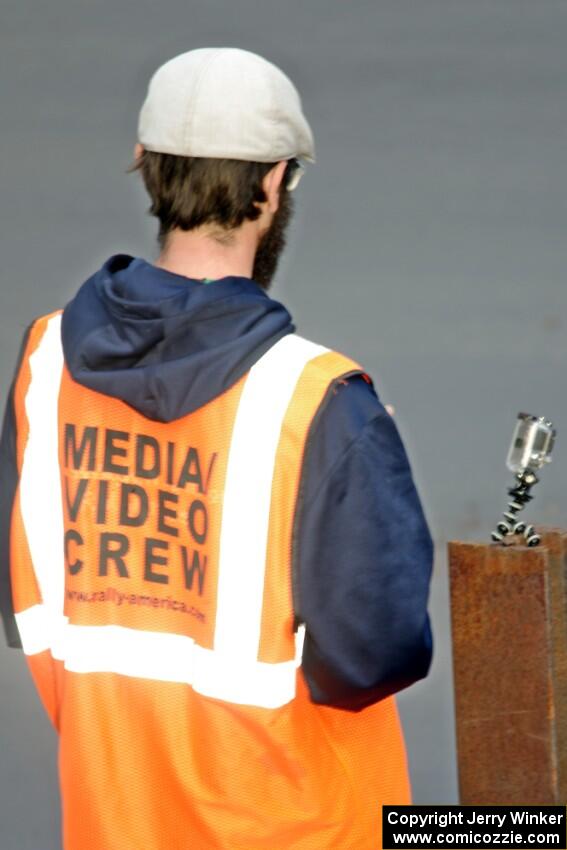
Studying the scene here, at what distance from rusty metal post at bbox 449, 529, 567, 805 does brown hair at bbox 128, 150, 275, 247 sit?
0.60 metres

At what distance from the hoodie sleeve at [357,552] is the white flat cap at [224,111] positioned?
30 cm

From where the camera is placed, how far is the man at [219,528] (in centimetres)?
171

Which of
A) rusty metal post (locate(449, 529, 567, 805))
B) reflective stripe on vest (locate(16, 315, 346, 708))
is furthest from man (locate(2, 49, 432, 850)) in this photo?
rusty metal post (locate(449, 529, 567, 805))

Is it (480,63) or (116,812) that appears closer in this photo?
(116,812)

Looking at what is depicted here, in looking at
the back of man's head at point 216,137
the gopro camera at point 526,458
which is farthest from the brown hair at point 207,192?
the gopro camera at point 526,458

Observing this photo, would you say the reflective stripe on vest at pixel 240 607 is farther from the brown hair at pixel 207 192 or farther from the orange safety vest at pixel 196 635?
the brown hair at pixel 207 192

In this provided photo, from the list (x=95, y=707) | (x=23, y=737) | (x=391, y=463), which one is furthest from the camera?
(x=23, y=737)

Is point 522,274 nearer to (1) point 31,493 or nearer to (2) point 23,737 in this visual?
(2) point 23,737

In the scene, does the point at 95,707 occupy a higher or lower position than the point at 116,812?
higher

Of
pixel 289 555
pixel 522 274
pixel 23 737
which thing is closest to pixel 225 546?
→ pixel 289 555

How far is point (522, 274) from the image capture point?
14.6 feet

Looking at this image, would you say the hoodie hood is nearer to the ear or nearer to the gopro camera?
the ear

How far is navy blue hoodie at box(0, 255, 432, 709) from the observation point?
169cm

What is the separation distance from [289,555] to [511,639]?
54cm
